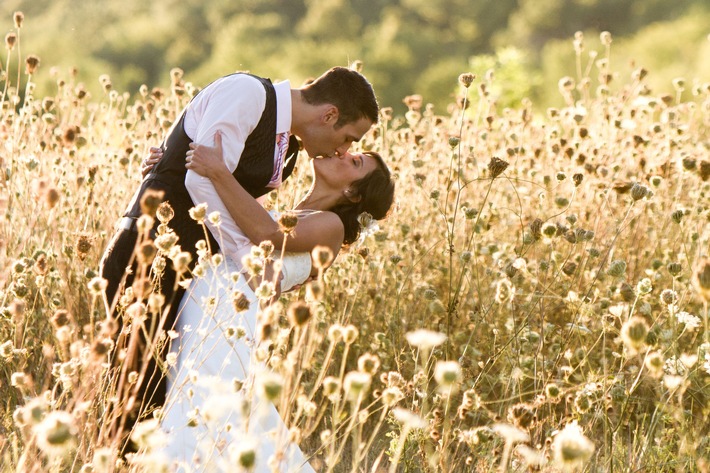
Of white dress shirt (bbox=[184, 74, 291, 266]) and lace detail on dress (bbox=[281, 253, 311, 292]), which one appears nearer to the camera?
white dress shirt (bbox=[184, 74, 291, 266])

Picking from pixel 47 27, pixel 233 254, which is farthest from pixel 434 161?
pixel 47 27

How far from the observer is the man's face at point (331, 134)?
11.0 ft

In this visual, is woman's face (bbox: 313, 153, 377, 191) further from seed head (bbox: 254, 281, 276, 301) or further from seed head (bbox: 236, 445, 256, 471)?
seed head (bbox: 236, 445, 256, 471)

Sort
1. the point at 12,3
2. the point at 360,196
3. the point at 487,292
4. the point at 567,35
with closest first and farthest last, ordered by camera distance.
Answer: the point at 360,196, the point at 487,292, the point at 567,35, the point at 12,3

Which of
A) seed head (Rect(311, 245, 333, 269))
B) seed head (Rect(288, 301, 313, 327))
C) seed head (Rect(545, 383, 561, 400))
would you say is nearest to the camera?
seed head (Rect(288, 301, 313, 327))

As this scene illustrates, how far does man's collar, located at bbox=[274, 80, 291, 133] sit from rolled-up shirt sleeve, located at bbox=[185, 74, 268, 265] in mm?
105

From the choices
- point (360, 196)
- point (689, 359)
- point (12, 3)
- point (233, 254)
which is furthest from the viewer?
point (12, 3)

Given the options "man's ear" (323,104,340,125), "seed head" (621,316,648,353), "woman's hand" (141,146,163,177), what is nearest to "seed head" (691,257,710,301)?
"seed head" (621,316,648,353)

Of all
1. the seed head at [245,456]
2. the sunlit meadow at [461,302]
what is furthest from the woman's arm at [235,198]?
the seed head at [245,456]

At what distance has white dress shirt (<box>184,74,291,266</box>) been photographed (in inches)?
115

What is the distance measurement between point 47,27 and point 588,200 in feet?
120

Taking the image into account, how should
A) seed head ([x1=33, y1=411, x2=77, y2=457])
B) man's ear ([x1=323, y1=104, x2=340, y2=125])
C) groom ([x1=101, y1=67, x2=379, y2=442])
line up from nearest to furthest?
seed head ([x1=33, y1=411, x2=77, y2=457])
groom ([x1=101, y1=67, x2=379, y2=442])
man's ear ([x1=323, y1=104, x2=340, y2=125])

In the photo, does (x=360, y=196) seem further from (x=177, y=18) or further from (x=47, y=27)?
(x=47, y=27)

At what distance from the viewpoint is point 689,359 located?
7.32 feet
